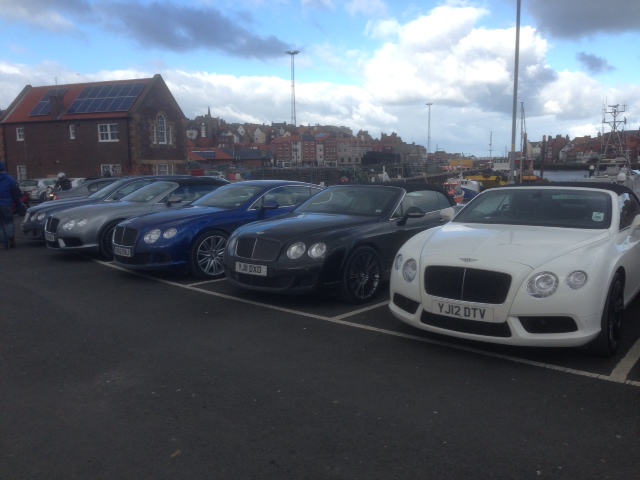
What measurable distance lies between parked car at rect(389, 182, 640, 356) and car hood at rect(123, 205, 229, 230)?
385 centimetres

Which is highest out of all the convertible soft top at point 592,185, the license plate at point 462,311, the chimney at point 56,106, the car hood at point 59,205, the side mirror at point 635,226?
the chimney at point 56,106

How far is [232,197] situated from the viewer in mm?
9602

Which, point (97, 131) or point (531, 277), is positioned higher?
point (97, 131)

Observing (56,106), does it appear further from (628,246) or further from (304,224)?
(628,246)

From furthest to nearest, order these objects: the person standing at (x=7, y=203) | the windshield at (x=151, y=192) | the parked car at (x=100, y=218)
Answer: the person standing at (x=7, y=203) < the windshield at (x=151, y=192) < the parked car at (x=100, y=218)

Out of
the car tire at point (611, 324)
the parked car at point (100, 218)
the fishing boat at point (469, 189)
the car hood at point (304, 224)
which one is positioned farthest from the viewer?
the fishing boat at point (469, 189)

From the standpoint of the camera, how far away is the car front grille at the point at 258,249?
6.89m

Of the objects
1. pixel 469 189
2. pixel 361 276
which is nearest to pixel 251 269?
pixel 361 276

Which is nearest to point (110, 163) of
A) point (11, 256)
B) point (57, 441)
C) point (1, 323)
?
point (11, 256)

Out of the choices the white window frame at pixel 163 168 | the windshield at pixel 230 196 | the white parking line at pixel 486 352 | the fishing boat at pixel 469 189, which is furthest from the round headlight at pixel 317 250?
the white window frame at pixel 163 168

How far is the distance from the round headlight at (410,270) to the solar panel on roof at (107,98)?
43024 mm

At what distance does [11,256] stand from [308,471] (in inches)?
389

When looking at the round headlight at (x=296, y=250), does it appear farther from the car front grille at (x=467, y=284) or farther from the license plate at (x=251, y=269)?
the car front grille at (x=467, y=284)

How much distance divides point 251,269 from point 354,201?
1.96 m
